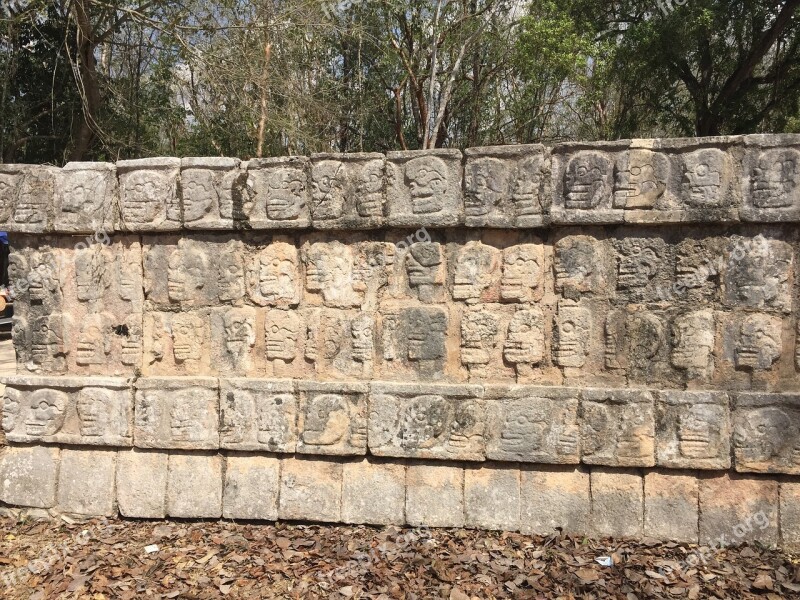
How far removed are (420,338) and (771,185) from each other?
217 centimetres

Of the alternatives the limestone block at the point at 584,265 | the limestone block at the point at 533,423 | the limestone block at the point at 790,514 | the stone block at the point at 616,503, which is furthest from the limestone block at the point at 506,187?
the limestone block at the point at 790,514

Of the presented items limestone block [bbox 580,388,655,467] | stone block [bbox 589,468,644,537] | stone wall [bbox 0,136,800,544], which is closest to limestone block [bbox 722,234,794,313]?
stone wall [bbox 0,136,800,544]

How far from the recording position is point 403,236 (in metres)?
3.88

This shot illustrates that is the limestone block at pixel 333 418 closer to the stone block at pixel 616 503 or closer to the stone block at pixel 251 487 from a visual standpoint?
the stone block at pixel 251 487

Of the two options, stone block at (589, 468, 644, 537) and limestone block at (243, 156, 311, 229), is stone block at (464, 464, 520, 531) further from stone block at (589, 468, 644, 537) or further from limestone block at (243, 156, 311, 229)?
limestone block at (243, 156, 311, 229)

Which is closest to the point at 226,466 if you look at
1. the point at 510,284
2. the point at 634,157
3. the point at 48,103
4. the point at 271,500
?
the point at 271,500

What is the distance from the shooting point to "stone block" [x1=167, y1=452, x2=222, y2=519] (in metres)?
4.03

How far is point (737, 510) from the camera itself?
3.63 metres

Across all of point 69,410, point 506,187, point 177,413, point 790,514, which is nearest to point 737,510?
point 790,514

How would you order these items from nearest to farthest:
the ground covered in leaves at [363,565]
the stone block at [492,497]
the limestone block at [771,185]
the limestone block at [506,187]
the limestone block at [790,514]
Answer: the ground covered in leaves at [363,565] → the limestone block at [771,185] → the limestone block at [790,514] → the limestone block at [506,187] → the stone block at [492,497]

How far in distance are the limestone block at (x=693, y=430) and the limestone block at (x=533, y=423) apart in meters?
0.50

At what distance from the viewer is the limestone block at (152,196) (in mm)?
3984

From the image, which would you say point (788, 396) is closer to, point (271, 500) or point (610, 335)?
point (610, 335)

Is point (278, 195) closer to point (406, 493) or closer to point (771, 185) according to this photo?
point (406, 493)
